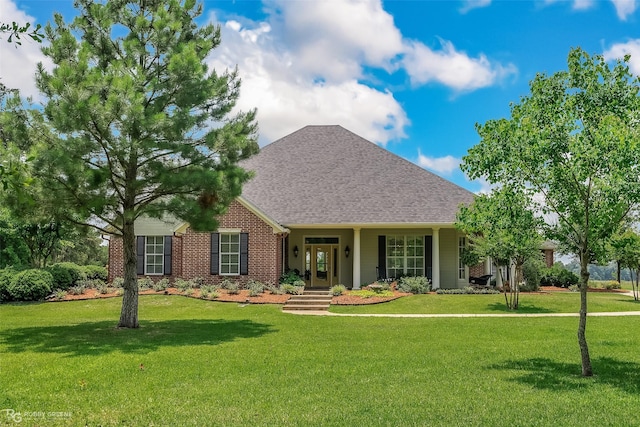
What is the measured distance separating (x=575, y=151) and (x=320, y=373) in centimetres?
550

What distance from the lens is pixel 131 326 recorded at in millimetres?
15484

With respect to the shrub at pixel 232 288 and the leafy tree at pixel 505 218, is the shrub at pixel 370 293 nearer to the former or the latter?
the shrub at pixel 232 288

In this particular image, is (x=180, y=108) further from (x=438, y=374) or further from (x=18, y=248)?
(x=18, y=248)

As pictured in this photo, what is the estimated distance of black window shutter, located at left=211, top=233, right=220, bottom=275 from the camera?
81.8ft

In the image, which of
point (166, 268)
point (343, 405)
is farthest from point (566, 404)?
point (166, 268)

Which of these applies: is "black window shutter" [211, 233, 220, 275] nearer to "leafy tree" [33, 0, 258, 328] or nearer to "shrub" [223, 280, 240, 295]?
"shrub" [223, 280, 240, 295]

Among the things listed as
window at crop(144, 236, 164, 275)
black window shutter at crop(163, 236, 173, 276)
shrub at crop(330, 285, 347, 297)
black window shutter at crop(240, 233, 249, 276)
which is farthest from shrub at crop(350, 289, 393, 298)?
window at crop(144, 236, 164, 275)

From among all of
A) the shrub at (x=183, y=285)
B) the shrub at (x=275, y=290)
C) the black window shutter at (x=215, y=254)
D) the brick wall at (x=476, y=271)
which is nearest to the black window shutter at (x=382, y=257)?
the brick wall at (x=476, y=271)

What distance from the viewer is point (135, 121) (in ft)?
44.6

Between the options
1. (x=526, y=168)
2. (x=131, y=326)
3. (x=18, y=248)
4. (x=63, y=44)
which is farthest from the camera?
(x=18, y=248)

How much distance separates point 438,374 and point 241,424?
4.02 metres

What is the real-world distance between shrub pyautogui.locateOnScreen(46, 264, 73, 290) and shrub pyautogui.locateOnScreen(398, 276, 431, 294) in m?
14.2

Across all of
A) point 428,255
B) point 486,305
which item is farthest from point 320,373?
point 428,255

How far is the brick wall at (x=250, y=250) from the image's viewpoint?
24.5 meters
